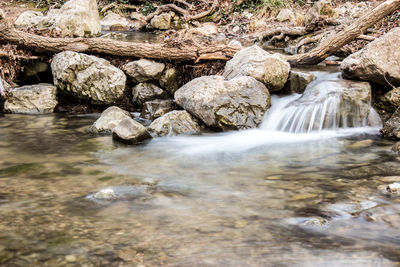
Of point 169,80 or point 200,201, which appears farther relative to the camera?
point 169,80

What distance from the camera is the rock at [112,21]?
18.7 metres

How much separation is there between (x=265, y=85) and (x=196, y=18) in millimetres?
12215

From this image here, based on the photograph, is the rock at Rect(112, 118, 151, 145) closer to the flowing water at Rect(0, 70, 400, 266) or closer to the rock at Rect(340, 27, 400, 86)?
the flowing water at Rect(0, 70, 400, 266)

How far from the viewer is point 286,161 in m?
4.89

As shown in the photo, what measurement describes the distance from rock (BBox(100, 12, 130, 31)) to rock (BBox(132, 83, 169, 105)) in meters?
12.1

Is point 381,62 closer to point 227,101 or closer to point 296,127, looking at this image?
point 296,127

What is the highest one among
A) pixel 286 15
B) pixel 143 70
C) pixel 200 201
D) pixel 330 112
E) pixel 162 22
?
pixel 286 15

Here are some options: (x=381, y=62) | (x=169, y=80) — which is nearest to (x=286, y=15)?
(x=169, y=80)

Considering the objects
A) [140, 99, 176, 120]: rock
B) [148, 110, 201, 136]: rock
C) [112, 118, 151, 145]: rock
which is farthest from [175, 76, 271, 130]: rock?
[112, 118, 151, 145]: rock

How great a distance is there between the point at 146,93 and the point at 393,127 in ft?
14.8

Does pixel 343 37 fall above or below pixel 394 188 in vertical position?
above

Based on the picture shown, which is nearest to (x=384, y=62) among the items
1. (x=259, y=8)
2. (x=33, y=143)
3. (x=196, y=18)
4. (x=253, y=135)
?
(x=253, y=135)

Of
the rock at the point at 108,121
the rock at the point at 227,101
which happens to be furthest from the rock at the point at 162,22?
the rock at the point at 108,121

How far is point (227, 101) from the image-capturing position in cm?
608
